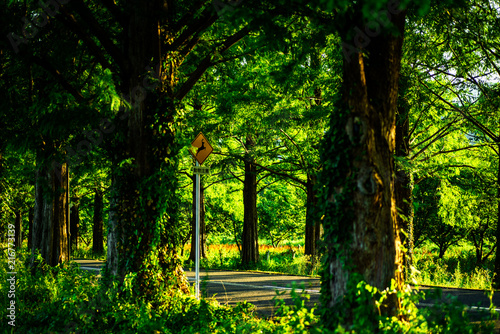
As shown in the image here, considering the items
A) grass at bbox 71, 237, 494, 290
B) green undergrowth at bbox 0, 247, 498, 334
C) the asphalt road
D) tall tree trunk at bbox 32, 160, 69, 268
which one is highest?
tall tree trunk at bbox 32, 160, 69, 268

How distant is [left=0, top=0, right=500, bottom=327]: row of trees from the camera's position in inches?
182

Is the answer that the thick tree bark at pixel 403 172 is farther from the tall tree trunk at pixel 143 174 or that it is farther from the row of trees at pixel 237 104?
the tall tree trunk at pixel 143 174

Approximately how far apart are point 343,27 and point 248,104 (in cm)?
856

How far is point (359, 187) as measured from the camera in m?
4.55

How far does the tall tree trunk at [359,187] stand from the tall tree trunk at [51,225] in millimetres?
7331

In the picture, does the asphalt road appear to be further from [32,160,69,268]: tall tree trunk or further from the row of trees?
[32,160,69,268]: tall tree trunk

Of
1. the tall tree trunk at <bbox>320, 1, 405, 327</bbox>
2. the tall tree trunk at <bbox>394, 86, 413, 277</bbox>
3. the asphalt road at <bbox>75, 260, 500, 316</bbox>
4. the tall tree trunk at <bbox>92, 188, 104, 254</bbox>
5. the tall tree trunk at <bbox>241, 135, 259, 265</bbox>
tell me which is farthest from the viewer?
the tall tree trunk at <bbox>92, 188, 104, 254</bbox>

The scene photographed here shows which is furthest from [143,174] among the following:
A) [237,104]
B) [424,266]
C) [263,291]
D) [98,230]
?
[98,230]

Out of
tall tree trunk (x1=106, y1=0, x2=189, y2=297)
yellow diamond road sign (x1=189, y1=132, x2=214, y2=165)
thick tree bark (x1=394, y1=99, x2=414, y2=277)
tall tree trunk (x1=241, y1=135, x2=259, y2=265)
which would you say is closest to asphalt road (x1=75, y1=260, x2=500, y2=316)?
tall tree trunk (x1=106, y1=0, x2=189, y2=297)

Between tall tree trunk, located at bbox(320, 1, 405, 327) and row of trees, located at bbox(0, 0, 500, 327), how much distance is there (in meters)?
0.02

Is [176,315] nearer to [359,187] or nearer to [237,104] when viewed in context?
[359,187]

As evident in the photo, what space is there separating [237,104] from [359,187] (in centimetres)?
907

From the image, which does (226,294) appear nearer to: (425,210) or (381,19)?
(381,19)

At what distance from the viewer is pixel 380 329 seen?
160 inches
